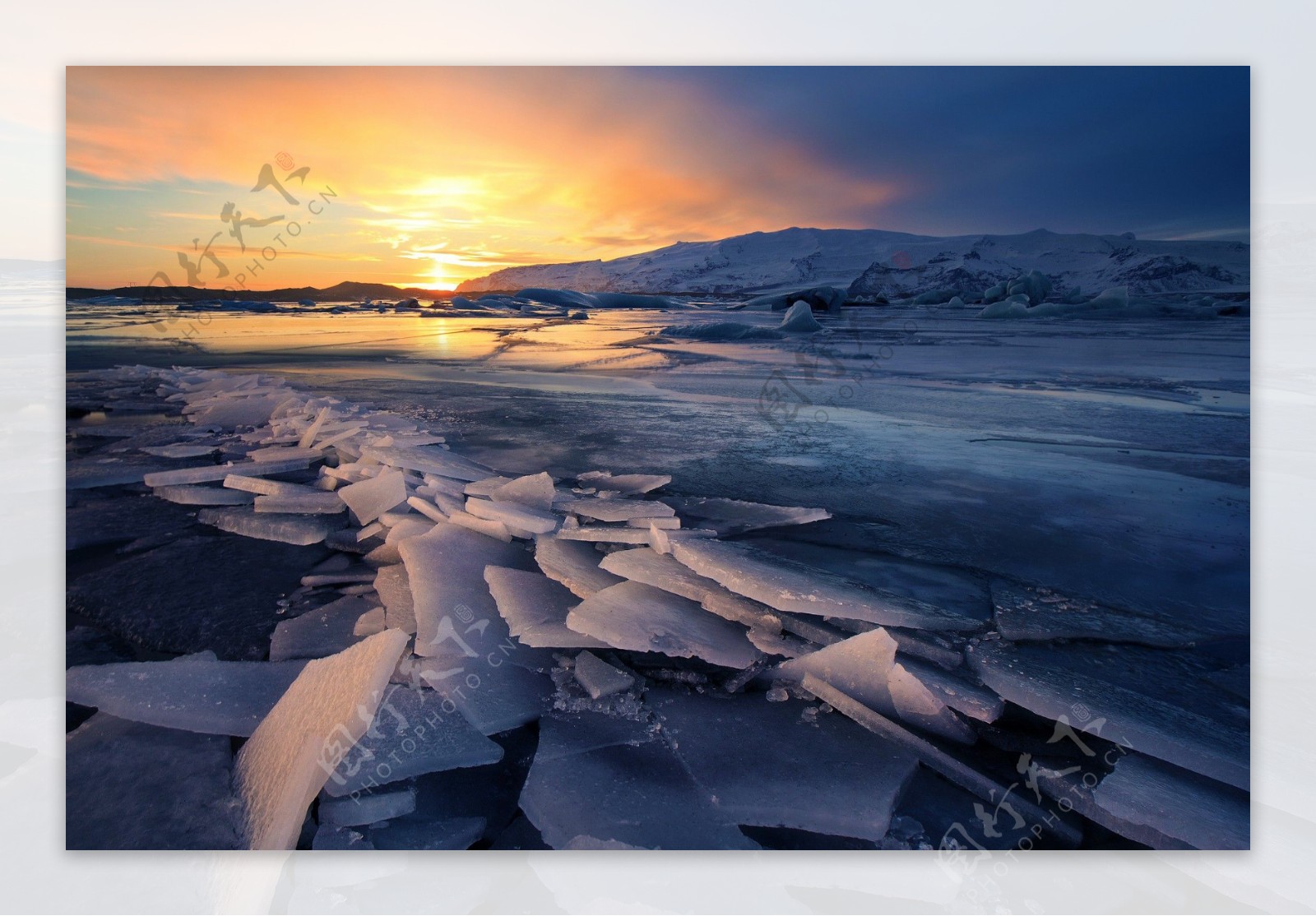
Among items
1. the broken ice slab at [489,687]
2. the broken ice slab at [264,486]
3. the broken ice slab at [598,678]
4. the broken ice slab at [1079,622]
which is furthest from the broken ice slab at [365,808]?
the broken ice slab at [1079,622]

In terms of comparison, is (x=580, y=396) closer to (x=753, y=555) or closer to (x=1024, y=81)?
(x=753, y=555)

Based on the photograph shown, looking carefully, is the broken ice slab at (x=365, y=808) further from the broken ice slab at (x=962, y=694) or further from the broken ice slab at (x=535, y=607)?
the broken ice slab at (x=962, y=694)

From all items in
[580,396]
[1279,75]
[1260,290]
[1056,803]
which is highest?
[1279,75]

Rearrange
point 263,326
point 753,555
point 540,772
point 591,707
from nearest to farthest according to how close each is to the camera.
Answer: point 540,772
point 591,707
point 753,555
point 263,326

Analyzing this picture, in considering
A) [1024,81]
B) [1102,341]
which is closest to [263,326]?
[1024,81]

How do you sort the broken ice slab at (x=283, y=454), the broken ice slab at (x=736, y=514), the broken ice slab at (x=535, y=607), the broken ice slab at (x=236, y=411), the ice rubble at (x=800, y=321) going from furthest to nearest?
the broken ice slab at (x=236, y=411) → the ice rubble at (x=800, y=321) → the broken ice slab at (x=283, y=454) → the broken ice slab at (x=736, y=514) → the broken ice slab at (x=535, y=607)
